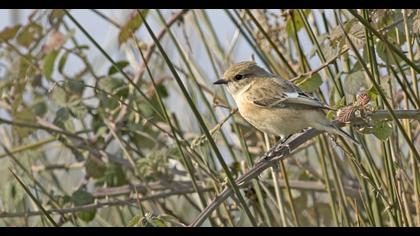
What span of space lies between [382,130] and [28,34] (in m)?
1.78

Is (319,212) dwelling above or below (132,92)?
below

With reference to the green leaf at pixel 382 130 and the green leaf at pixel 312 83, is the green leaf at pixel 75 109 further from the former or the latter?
the green leaf at pixel 382 130

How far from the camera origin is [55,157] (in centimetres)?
392

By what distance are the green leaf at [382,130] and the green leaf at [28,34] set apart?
176 centimetres

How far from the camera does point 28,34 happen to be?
2963mm

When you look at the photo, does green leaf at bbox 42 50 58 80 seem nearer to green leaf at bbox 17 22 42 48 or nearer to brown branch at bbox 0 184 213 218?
green leaf at bbox 17 22 42 48

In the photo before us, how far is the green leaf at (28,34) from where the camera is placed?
2.94 meters

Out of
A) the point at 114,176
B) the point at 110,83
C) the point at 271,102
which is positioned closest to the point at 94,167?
the point at 114,176

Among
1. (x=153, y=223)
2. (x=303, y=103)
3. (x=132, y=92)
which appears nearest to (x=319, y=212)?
(x=132, y=92)

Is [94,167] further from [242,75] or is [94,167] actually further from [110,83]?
[242,75]

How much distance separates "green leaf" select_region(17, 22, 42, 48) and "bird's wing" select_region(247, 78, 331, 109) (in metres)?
1.05

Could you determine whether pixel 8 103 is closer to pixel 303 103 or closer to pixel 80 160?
pixel 80 160

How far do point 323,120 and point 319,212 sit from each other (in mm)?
1254
